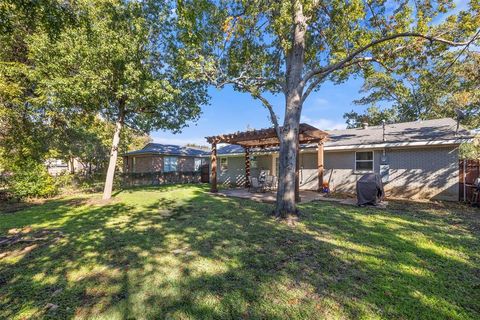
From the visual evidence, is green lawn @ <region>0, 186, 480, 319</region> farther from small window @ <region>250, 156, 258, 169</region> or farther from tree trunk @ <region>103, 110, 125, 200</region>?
small window @ <region>250, 156, 258, 169</region>

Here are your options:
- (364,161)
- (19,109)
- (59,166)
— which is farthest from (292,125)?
(59,166)

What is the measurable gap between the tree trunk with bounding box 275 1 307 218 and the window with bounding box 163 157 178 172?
638 inches

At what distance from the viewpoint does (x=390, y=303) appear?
2.69 meters

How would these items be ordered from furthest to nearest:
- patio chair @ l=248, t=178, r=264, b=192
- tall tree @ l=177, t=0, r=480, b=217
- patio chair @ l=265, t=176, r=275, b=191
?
patio chair @ l=265, t=176, r=275, b=191 < patio chair @ l=248, t=178, r=264, b=192 < tall tree @ l=177, t=0, r=480, b=217

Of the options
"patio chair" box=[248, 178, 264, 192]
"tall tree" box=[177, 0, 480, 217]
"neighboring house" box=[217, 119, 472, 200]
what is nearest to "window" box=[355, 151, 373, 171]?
"neighboring house" box=[217, 119, 472, 200]

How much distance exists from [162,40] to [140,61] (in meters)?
1.72

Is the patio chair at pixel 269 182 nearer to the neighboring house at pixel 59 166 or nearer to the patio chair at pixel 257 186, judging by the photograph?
the patio chair at pixel 257 186

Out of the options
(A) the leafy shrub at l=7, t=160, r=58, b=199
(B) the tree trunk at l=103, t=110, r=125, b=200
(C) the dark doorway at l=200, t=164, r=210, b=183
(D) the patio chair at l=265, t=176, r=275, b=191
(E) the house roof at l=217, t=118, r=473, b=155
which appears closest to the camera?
(E) the house roof at l=217, t=118, r=473, b=155

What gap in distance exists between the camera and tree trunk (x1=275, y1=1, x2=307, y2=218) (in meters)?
6.65

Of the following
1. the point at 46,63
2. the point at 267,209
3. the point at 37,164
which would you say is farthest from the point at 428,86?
the point at 37,164

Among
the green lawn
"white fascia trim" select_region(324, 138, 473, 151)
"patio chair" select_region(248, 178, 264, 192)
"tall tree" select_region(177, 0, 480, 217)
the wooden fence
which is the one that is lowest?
the green lawn

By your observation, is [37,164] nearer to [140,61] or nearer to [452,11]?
[140,61]

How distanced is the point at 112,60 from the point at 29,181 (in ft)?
23.1

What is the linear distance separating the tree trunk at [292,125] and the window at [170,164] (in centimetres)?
1621
